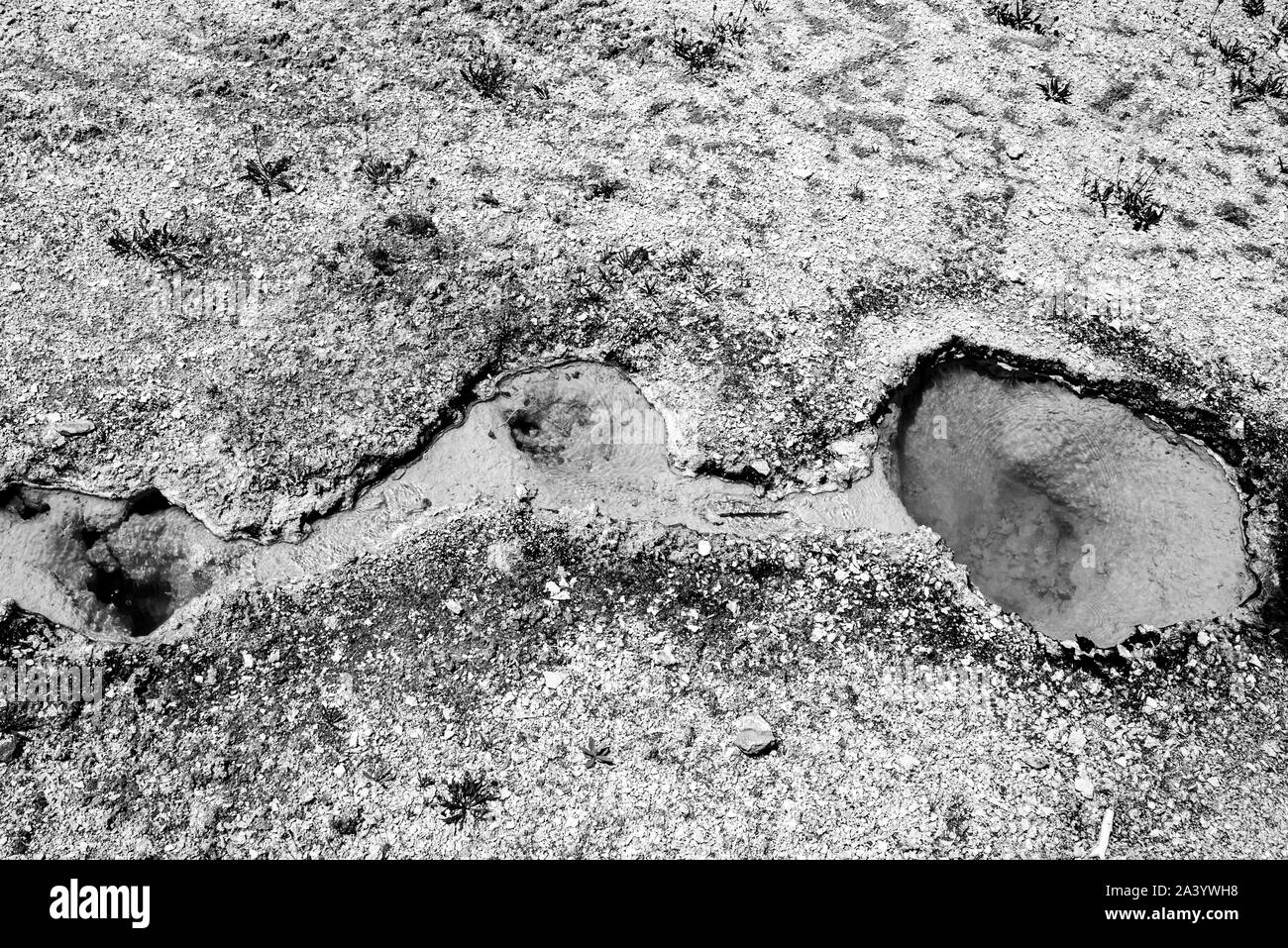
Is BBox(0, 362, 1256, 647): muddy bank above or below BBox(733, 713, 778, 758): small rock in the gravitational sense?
above

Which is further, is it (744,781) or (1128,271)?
(1128,271)

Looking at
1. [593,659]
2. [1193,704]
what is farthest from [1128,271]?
[593,659]

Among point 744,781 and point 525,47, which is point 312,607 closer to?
point 744,781

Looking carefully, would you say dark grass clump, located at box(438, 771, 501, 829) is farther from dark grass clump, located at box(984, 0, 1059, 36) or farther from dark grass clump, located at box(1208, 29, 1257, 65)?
dark grass clump, located at box(1208, 29, 1257, 65)

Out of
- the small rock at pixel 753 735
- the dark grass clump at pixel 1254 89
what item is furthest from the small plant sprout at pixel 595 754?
the dark grass clump at pixel 1254 89

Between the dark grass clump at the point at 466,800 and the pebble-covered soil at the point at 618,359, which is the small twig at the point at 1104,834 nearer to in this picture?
the pebble-covered soil at the point at 618,359

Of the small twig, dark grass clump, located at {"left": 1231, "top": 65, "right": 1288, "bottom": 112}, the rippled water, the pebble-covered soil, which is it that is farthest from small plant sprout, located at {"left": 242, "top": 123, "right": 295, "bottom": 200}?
dark grass clump, located at {"left": 1231, "top": 65, "right": 1288, "bottom": 112}

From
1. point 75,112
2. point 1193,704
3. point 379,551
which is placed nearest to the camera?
point 1193,704
